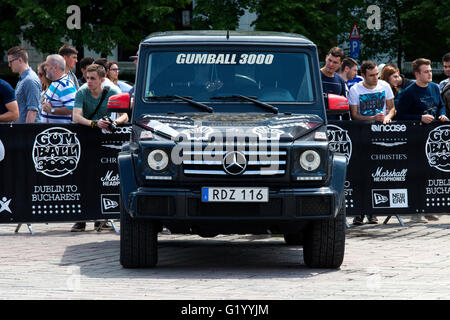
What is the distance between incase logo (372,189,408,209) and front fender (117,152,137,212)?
4503 millimetres

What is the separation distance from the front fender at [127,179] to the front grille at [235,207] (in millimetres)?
605

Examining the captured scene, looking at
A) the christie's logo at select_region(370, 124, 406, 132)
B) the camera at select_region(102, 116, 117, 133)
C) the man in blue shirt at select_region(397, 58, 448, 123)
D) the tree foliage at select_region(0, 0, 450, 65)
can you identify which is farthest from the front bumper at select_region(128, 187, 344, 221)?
the tree foliage at select_region(0, 0, 450, 65)

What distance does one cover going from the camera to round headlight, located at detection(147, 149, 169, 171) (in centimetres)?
802

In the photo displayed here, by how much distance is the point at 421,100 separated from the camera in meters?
12.5

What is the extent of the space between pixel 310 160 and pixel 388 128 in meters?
4.01

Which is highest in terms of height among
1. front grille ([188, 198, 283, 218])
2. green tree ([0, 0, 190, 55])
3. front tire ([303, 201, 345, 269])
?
green tree ([0, 0, 190, 55])

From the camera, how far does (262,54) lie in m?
9.09

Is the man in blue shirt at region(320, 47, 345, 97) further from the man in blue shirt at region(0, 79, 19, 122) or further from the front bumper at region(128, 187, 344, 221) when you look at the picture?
the front bumper at region(128, 187, 344, 221)

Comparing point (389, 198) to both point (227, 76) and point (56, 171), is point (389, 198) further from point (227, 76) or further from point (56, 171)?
point (56, 171)

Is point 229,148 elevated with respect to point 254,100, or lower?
lower

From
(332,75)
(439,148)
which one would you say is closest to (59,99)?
(332,75)

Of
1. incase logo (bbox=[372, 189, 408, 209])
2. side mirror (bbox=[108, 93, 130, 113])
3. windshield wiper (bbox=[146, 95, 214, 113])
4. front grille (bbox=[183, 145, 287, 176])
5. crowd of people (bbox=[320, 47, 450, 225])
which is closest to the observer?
front grille (bbox=[183, 145, 287, 176])

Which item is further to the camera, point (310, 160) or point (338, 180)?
point (338, 180)

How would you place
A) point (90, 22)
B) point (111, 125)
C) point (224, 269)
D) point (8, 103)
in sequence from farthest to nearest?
point (90, 22)
point (8, 103)
point (111, 125)
point (224, 269)
